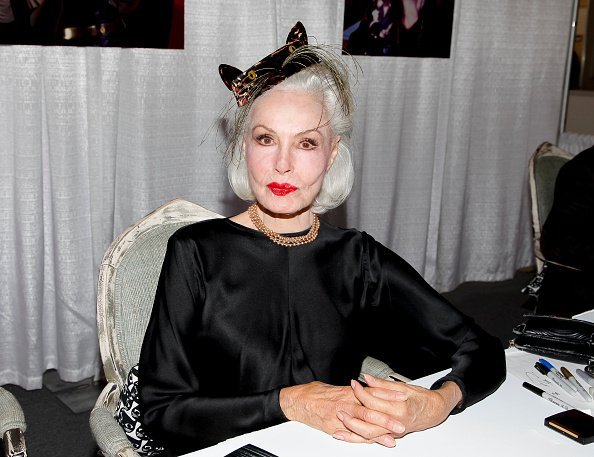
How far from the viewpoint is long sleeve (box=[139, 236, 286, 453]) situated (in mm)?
1453

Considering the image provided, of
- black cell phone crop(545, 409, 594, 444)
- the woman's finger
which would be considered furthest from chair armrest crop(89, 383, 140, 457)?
black cell phone crop(545, 409, 594, 444)

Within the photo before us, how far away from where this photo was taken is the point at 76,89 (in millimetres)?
3080

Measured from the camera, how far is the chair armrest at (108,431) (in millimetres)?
1503

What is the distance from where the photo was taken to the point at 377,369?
1937mm

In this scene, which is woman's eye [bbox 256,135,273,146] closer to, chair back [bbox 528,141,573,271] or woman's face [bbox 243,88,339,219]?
woman's face [bbox 243,88,339,219]

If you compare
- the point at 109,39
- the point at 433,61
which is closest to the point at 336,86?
the point at 109,39

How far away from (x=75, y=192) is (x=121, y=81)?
1.67ft

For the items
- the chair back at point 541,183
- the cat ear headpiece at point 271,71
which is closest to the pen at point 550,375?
Answer: the cat ear headpiece at point 271,71

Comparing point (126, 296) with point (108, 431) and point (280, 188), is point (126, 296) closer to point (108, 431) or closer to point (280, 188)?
point (108, 431)

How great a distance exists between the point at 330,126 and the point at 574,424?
0.78m

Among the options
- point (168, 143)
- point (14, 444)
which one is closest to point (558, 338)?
point (14, 444)

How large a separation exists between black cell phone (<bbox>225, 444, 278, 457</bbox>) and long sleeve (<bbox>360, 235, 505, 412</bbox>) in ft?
1.80

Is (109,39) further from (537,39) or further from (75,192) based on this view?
(537,39)

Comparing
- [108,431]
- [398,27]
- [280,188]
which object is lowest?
[108,431]
